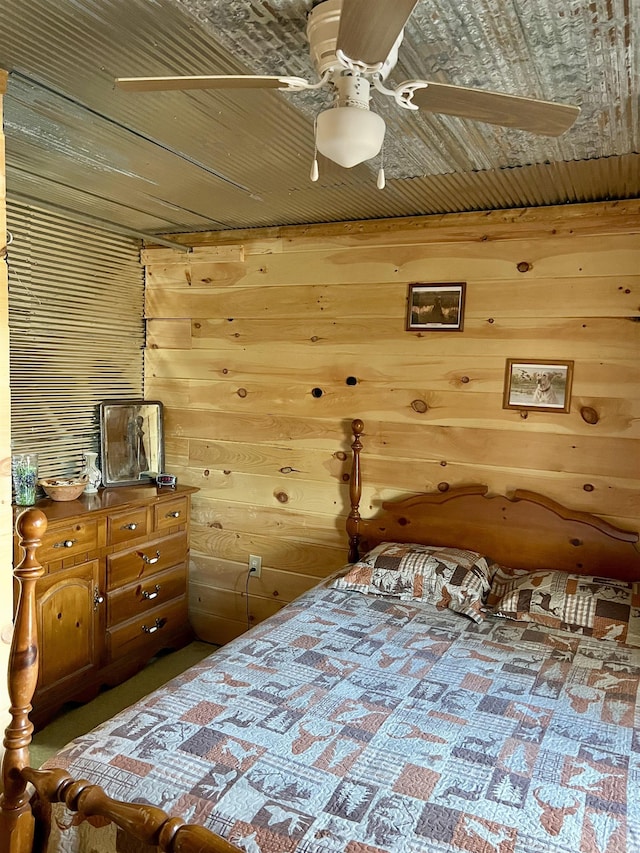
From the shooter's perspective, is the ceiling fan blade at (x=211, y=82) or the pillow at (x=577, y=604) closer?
the ceiling fan blade at (x=211, y=82)

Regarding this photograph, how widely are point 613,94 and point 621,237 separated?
3.63 ft

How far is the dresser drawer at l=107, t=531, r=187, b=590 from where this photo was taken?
3082 millimetres

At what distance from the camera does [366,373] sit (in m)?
3.21

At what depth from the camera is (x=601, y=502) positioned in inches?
108

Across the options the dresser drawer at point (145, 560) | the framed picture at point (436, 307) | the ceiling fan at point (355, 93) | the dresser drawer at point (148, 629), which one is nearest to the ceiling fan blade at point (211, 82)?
the ceiling fan at point (355, 93)

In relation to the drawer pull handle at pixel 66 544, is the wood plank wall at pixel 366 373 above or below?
above

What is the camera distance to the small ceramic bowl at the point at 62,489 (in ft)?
9.81

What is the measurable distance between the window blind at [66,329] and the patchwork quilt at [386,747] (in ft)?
5.34

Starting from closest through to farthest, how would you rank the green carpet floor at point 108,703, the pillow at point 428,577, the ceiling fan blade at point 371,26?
the ceiling fan blade at point 371,26 → the pillow at point 428,577 → the green carpet floor at point 108,703

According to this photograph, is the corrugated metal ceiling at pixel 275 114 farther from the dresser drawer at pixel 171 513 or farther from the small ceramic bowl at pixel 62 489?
the dresser drawer at pixel 171 513

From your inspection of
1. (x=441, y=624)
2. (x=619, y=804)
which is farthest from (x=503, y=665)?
(x=619, y=804)

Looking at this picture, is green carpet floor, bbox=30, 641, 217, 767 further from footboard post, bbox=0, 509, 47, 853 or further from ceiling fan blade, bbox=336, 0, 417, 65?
ceiling fan blade, bbox=336, 0, 417, 65

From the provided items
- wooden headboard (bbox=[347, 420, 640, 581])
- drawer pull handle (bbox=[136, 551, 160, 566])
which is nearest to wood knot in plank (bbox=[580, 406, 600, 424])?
wooden headboard (bbox=[347, 420, 640, 581])

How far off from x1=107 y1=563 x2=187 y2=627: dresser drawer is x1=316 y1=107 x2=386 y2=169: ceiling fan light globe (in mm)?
2499
